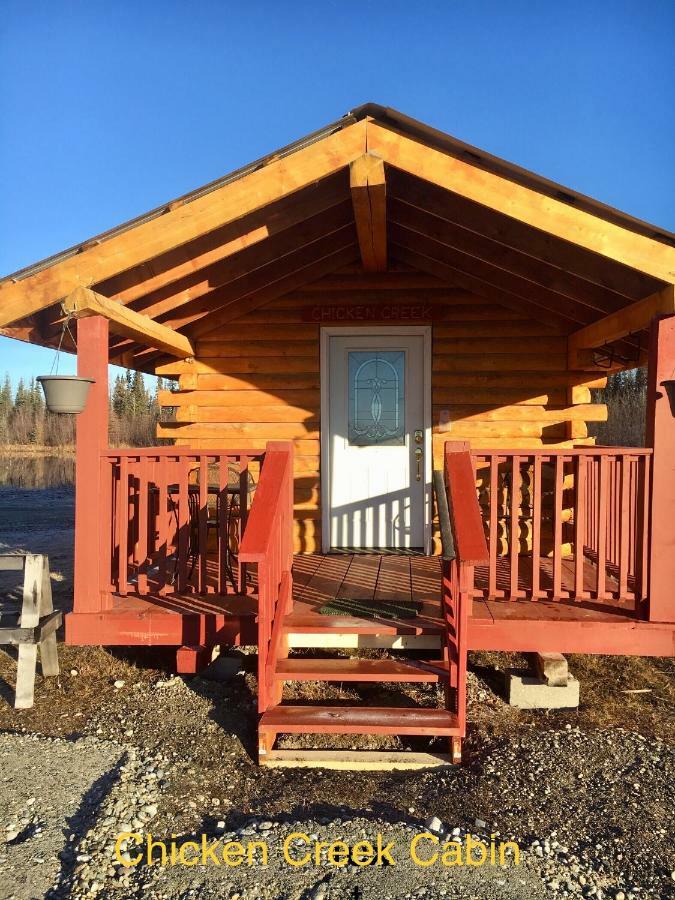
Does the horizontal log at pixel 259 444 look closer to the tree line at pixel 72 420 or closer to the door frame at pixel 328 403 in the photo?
the door frame at pixel 328 403

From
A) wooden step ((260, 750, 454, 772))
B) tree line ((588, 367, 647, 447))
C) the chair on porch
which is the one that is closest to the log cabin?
wooden step ((260, 750, 454, 772))

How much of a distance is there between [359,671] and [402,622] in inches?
18.6

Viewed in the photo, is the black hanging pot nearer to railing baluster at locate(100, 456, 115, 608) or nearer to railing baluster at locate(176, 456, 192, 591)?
railing baluster at locate(100, 456, 115, 608)

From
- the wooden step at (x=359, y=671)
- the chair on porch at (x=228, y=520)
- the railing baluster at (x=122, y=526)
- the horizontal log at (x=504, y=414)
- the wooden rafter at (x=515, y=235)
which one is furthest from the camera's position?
the horizontal log at (x=504, y=414)

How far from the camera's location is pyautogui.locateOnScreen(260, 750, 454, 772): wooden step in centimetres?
345

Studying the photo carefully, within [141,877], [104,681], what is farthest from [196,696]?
[141,877]

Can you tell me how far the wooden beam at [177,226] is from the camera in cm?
399

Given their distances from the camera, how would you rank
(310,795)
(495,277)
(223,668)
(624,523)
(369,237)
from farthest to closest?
(495,277), (369,237), (223,668), (624,523), (310,795)

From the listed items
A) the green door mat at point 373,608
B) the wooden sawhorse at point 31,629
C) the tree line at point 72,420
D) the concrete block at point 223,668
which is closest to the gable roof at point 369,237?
the wooden sawhorse at point 31,629

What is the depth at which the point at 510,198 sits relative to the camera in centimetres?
391

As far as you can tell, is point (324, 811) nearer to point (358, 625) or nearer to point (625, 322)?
point (358, 625)

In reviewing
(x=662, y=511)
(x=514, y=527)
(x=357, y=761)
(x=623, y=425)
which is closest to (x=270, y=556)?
(x=357, y=761)

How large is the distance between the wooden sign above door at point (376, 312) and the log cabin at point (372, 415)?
22 mm

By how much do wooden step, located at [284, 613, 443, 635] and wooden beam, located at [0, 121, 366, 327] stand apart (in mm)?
2492
